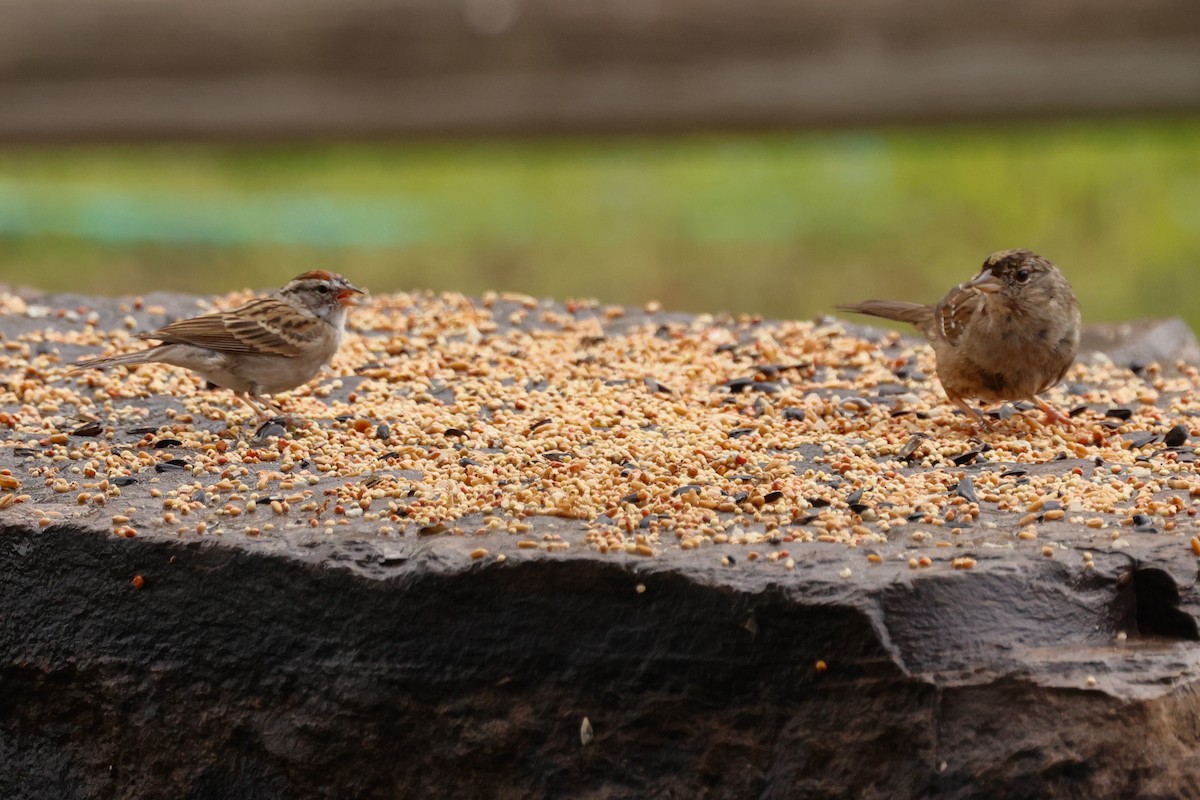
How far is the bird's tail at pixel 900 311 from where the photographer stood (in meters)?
5.17

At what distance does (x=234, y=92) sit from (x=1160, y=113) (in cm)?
497

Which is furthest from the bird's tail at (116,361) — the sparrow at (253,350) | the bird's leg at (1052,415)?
the bird's leg at (1052,415)

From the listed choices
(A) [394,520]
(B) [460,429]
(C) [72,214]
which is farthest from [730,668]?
(C) [72,214]

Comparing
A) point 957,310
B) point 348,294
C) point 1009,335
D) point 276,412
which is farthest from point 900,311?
point 276,412

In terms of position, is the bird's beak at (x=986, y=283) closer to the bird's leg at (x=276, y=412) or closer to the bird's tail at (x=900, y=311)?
the bird's tail at (x=900, y=311)

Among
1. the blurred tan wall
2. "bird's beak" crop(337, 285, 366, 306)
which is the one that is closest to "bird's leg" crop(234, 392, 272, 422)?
"bird's beak" crop(337, 285, 366, 306)

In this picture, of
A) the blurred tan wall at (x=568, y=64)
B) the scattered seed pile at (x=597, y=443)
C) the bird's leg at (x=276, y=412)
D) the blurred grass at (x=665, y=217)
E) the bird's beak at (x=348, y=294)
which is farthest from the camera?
the blurred grass at (x=665, y=217)

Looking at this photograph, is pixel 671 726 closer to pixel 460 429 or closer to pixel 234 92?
pixel 460 429

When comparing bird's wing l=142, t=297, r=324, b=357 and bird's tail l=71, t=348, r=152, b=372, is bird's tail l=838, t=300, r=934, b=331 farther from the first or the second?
bird's tail l=71, t=348, r=152, b=372

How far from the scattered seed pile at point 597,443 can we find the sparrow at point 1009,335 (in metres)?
0.12

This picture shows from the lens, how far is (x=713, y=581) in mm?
3193

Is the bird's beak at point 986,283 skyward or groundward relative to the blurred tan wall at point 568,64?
groundward

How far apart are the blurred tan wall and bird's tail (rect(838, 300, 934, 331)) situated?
3338 mm

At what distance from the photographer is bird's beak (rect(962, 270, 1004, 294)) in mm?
4762
